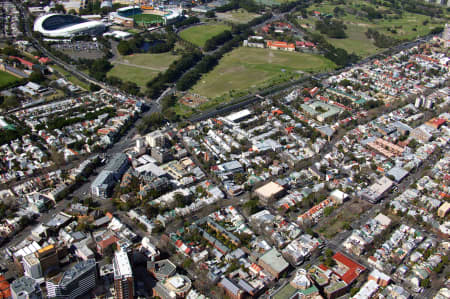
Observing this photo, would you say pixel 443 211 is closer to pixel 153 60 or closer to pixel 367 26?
pixel 153 60

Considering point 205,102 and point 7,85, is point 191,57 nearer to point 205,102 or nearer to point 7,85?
point 205,102

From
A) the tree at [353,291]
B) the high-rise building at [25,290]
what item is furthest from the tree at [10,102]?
the tree at [353,291]

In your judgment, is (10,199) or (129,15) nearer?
(10,199)

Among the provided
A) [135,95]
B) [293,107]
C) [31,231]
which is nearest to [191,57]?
[135,95]

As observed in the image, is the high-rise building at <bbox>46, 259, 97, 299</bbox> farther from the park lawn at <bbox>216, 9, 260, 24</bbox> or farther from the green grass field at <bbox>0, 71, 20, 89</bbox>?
the park lawn at <bbox>216, 9, 260, 24</bbox>

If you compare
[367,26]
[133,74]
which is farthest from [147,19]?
[367,26]

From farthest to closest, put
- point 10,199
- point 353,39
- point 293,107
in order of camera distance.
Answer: point 353,39 → point 293,107 → point 10,199

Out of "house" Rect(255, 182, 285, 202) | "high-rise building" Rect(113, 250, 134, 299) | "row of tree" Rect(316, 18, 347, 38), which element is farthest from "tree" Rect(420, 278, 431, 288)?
"row of tree" Rect(316, 18, 347, 38)

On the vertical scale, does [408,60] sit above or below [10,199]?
above
